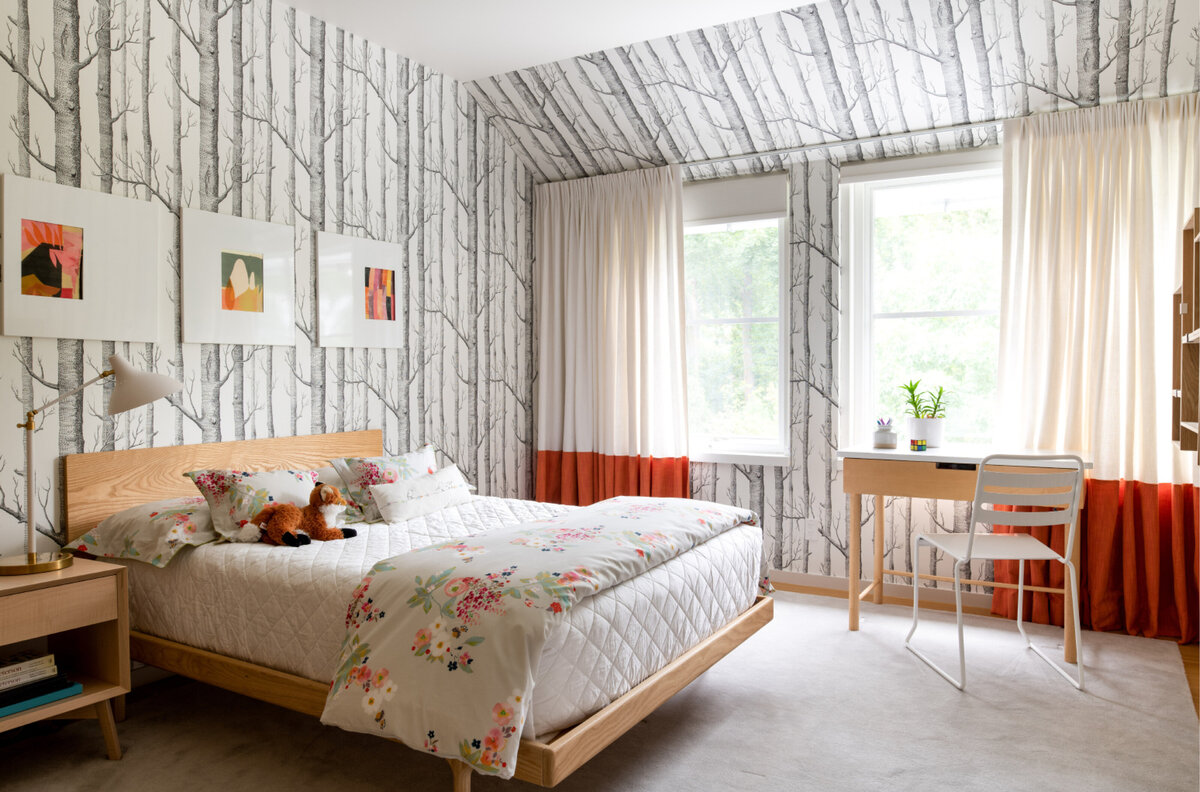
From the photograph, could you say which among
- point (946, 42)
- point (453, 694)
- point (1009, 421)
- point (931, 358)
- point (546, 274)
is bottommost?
point (453, 694)

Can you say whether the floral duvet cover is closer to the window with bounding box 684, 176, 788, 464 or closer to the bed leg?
the bed leg

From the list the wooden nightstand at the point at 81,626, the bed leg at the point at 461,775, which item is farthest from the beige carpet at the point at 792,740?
the bed leg at the point at 461,775

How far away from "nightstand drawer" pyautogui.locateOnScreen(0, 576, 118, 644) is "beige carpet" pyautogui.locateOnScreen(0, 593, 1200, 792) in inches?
17.4

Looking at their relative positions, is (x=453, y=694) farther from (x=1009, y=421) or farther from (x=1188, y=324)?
(x=1009, y=421)

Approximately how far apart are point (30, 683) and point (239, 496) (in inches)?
32.0

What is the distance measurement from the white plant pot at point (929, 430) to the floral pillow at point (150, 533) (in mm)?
3021

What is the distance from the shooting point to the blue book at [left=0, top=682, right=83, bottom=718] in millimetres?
2369

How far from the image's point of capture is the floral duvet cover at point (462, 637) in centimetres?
194

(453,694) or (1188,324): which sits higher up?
(1188,324)

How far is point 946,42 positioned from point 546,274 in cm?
253

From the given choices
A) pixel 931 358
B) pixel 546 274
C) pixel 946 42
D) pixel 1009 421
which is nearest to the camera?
pixel 946 42

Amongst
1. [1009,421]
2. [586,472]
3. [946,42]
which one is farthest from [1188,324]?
[586,472]

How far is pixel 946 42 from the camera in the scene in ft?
11.9

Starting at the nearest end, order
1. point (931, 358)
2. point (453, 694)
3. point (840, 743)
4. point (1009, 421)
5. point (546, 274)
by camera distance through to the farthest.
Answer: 1. point (453, 694)
2. point (840, 743)
3. point (1009, 421)
4. point (931, 358)
5. point (546, 274)
